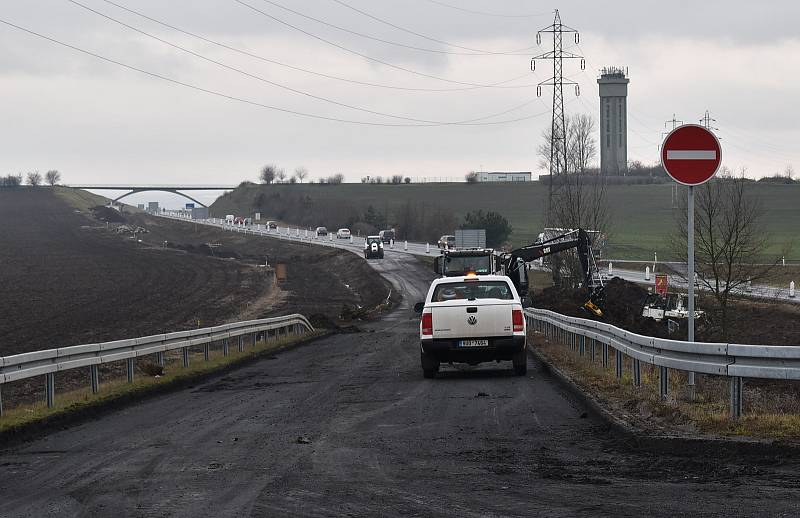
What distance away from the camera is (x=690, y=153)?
13.5m

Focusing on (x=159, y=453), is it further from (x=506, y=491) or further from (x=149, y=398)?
(x=149, y=398)

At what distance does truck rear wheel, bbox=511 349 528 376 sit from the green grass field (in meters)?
70.1

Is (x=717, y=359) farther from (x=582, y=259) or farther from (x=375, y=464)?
(x=582, y=259)

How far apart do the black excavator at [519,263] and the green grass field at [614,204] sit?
4509 cm

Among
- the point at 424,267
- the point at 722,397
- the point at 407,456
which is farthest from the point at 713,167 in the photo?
the point at 424,267

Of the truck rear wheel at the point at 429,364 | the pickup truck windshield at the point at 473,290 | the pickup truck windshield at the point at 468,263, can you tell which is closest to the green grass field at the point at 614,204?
the pickup truck windshield at the point at 468,263

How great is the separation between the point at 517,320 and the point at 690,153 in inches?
277

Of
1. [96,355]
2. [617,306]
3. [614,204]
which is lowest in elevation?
[617,306]

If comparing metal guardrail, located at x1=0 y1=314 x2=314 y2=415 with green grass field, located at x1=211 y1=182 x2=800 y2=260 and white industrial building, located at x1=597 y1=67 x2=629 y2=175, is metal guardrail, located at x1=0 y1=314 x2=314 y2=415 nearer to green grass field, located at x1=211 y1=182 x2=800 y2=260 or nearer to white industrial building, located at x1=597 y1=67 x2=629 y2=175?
green grass field, located at x1=211 y1=182 x2=800 y2=260

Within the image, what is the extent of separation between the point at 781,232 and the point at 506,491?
108550mm

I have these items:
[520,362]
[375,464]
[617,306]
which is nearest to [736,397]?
[375,464]

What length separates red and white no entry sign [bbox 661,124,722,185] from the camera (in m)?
13.4

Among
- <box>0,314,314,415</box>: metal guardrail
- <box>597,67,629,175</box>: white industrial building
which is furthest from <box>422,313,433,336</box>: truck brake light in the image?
<box>597,67,629,175</box>: white industrial building

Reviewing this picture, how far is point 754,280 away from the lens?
43125 mm
